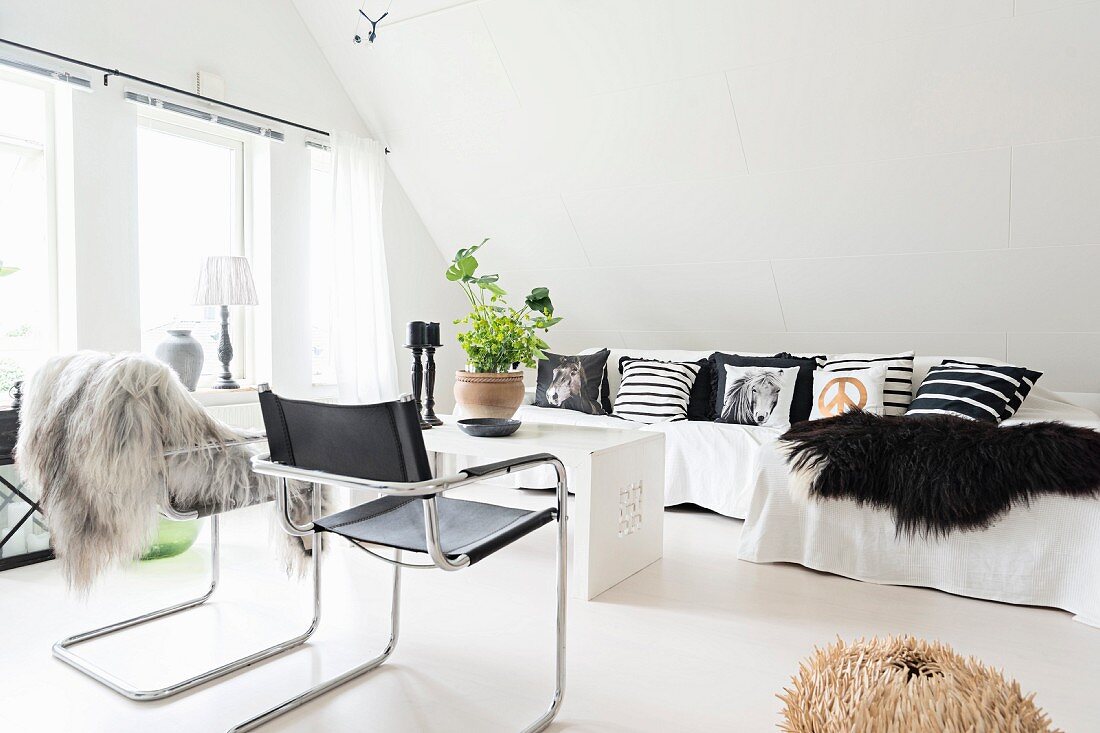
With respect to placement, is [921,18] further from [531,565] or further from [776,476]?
[531,565]

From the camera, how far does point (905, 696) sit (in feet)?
3.25

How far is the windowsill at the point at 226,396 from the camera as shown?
11.7 feet

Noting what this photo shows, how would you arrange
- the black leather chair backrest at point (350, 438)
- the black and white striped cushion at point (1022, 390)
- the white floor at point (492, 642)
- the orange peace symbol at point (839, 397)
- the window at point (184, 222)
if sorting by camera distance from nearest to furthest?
the black leather chair backrest at point (350, 438), the white floor at point (492, 642), the black and white striped cushion at point (1022, 390), the orange peace symbol at point (839, 397), the window at point (184, 222)

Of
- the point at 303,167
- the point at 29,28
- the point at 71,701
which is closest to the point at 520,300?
the point at 303,167

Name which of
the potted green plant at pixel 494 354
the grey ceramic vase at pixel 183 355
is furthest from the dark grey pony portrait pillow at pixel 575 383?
the grey ceramic vase at pixel 183 355

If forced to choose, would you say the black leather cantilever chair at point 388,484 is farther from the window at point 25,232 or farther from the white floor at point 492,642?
the window at point 25,232

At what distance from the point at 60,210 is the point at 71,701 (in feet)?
7.44

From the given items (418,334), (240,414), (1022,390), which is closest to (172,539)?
(240,414)

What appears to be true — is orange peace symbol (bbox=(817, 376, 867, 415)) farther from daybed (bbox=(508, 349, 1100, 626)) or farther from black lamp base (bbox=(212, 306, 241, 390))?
black lamp base (bbox=(212, 306, 241, 390))

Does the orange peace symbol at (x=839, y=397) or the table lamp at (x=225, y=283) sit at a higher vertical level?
the table lamp at (x=225, y=283)

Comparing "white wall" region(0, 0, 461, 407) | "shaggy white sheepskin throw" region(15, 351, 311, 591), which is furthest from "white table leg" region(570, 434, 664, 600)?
"white wall" region(0, 0, 461, 407)

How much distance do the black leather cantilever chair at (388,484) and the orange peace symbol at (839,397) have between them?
2.18 meters

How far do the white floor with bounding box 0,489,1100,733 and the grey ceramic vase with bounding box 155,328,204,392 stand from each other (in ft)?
2.64

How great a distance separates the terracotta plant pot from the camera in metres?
2.68
